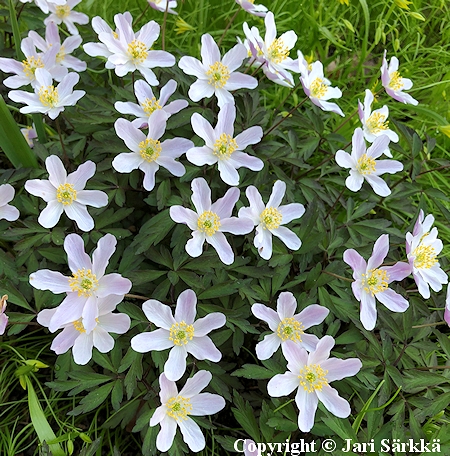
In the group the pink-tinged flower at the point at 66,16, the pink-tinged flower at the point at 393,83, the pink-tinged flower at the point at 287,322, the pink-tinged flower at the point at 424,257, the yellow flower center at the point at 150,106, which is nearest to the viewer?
the pink-tinged flower at the point at 287,322

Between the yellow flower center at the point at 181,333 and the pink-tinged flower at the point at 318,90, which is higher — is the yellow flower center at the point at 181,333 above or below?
below

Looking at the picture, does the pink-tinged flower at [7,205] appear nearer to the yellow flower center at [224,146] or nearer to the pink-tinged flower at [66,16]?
the yellow flower center at [224,146]

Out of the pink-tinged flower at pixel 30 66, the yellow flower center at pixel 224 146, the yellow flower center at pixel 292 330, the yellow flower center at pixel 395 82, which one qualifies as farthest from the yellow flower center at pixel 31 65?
the yellow flower center at pixel 395 82

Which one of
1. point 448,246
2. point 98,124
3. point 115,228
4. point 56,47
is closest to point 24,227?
point 115,228

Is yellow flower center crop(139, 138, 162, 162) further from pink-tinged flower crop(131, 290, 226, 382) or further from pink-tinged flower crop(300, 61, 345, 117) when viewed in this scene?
pink-tinged flower crop(300, 61, 345, 117)

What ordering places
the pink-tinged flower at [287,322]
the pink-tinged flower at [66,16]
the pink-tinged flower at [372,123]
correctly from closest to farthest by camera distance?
the pink-tinged flower at [287,322] < the pink-tinged flower at [372,123] < the pink-tinged flower at [66,16]

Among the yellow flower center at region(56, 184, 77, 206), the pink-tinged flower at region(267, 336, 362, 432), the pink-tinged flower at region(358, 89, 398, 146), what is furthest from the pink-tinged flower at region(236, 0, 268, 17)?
the pink-tinged flower at region(267, 336, 362, 432)

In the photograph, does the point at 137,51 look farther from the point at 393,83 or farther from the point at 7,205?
the point at 393,83
